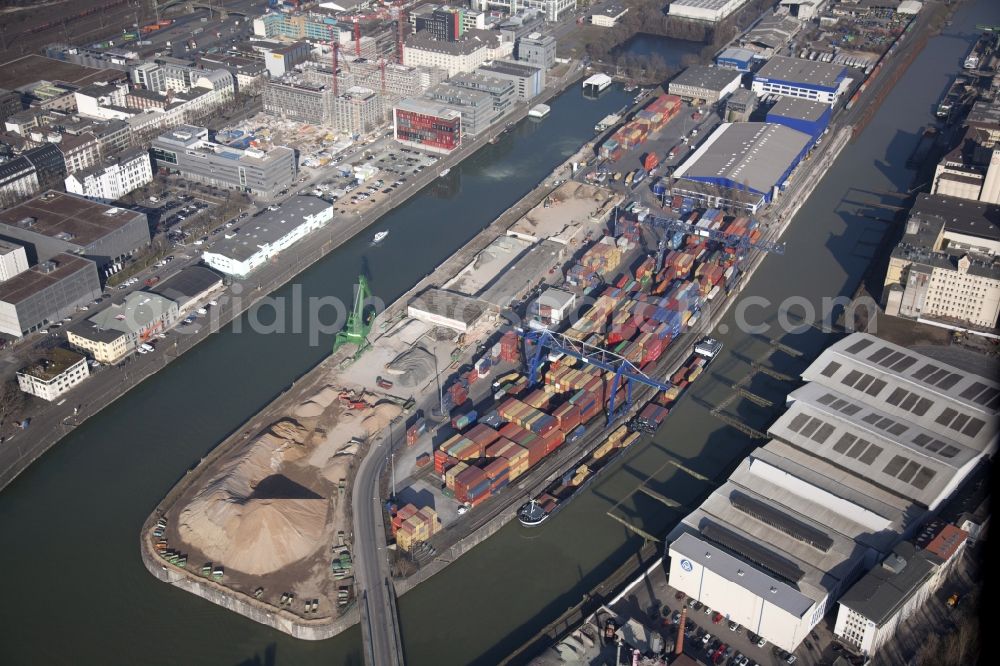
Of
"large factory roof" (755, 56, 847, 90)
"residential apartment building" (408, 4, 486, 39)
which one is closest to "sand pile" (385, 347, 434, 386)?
"large factory roof" (755, 56, 847, 90)

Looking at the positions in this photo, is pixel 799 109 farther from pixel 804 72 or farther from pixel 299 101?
pixel 299 101

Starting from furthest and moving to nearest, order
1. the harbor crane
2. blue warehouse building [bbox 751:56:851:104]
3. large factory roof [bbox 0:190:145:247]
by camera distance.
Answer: blue warehouse building [bbox 751:56:851:104]
large factory roof [bbox 0:190:145:247]
the harbor crane

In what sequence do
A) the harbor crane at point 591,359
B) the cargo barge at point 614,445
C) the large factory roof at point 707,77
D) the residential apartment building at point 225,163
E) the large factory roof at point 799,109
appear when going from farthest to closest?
the large factory roof at point 707,77
the large factory roof at point 799,109
the residential apartment building at point 225,163
the harbor crane at point 591,359
the cargo barge at point 614,445

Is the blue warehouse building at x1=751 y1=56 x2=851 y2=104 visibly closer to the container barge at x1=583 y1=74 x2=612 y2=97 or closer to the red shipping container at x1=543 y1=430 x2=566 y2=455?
the container barge at x1=583 y1=74 x2=612 y2=97

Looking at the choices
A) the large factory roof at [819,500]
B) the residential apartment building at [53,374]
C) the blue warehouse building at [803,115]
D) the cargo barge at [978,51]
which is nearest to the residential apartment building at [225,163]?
the residential apartment building at [53,374]

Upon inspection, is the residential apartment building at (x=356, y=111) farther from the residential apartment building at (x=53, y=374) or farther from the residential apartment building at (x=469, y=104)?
the residential apartment building at (x=53, y=374)

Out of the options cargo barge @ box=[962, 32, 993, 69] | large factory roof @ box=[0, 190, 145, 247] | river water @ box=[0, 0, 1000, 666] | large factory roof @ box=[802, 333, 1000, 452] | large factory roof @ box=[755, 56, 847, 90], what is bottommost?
river water @ box=[0, 0, 1000, 666]

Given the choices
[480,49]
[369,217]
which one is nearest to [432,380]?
[369,217]
